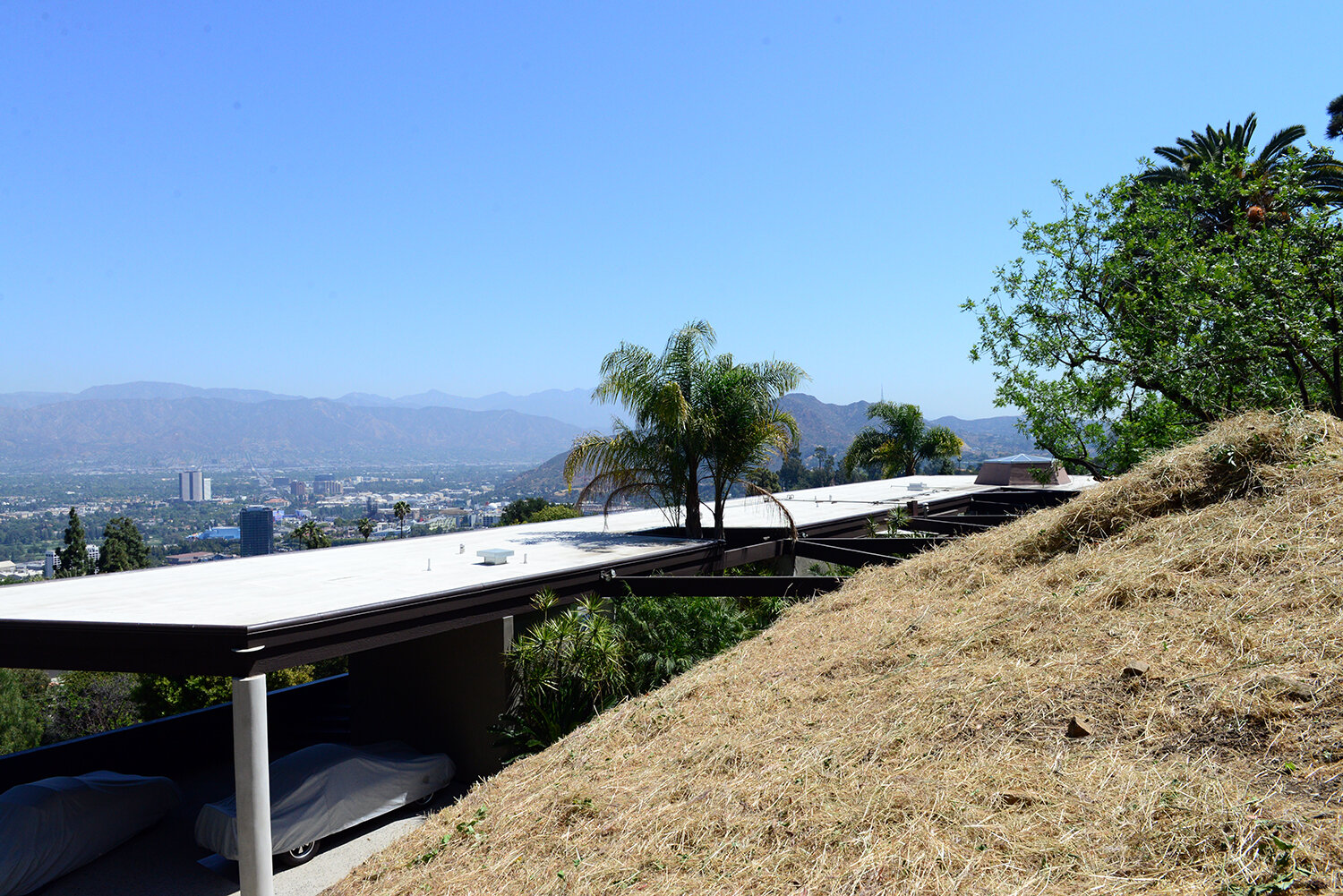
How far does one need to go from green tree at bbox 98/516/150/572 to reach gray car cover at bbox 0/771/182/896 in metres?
48.0

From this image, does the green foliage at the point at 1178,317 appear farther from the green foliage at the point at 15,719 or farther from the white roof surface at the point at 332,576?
the green foliage at the point at 15,719

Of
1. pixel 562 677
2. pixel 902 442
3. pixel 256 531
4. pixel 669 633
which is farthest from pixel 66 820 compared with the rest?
pixel 256 531

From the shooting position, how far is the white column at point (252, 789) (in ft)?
21.8

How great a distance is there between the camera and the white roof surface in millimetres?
7645

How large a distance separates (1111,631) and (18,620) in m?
8.78

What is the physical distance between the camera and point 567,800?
15.9ft

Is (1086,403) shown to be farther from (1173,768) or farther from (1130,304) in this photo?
(1173,768)

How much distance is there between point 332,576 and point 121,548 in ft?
175

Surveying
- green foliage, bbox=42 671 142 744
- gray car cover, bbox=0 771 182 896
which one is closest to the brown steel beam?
gray car cover, bbox=0 771 182 896

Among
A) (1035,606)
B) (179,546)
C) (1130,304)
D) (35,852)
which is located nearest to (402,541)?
(35,852)

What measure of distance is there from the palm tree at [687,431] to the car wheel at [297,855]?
5.96 meters

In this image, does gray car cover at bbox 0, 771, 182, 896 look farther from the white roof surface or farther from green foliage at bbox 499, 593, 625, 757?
green foliage at bbox 499, 593, 625, 757

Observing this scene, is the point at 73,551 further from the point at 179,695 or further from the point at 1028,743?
the point at 1028,743

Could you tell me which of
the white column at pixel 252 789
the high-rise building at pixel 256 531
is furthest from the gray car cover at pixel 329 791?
the high-rise building at pixel 256 531
